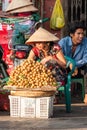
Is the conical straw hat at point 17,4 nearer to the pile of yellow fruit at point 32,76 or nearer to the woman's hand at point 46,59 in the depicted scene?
the woman's hand at point 46,59

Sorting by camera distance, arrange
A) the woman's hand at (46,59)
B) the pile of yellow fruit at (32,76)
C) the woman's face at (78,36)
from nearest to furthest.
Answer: the pile of yellow fruit at (32,76) → the woman's hand at (46,59) → the woman's face at (78,36)

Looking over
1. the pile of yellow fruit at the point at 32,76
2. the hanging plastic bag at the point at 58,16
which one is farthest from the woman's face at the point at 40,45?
the hanging plastic bag at the point at 58,16

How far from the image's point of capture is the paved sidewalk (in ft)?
20.5

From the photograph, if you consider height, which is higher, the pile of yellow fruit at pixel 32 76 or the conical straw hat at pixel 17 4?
the conical straw hat at pixel 17 4

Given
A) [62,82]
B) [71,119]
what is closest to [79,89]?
[62,82]

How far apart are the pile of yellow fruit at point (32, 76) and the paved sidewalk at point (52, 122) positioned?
0.49 meters

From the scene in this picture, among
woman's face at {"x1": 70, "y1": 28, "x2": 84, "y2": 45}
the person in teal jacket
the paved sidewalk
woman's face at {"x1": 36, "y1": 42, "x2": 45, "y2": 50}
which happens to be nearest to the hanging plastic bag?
the person in teal jacket

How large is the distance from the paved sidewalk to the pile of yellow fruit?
488 mm

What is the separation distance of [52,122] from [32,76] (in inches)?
28.0

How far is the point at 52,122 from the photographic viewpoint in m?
6.63

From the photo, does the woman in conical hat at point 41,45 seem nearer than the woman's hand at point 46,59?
No

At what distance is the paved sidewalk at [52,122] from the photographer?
6250mm

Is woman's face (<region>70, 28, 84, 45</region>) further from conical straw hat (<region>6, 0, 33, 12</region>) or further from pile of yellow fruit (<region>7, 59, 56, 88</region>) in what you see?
pile of yellow fruit (<region>7, 59, 56, 88</region>)

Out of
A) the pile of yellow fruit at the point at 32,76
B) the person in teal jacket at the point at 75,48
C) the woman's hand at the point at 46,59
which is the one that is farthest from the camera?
the person in teal jacket at the point at 75,48
